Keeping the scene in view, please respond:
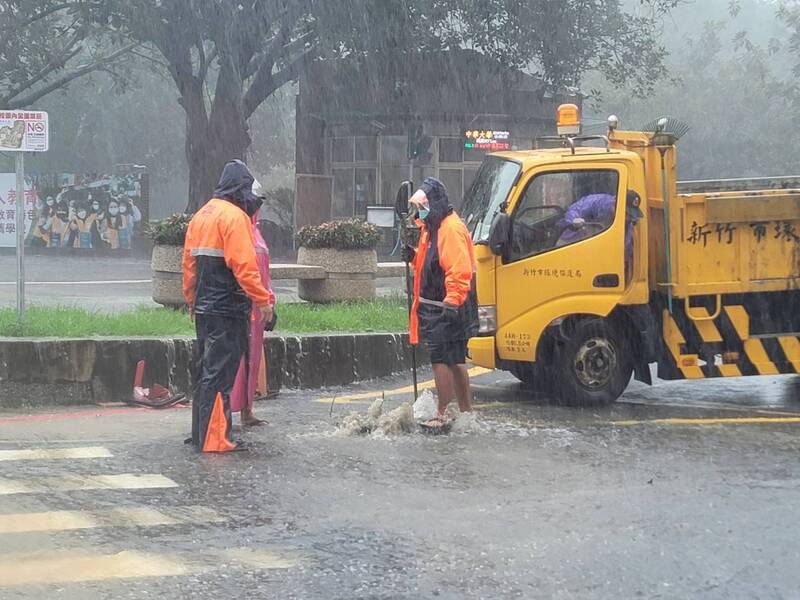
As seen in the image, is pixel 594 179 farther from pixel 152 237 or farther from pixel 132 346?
pixel 152 237

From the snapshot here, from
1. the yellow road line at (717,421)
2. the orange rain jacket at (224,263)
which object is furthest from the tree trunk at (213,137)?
the orange rain jacket at (224,263)

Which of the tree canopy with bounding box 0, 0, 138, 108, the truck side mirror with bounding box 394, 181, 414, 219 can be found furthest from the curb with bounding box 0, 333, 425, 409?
the tree canopy with bounding box 0, 0, 138, 108

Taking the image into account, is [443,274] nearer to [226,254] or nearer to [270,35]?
[226,254]

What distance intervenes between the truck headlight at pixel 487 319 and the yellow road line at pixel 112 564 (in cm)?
436

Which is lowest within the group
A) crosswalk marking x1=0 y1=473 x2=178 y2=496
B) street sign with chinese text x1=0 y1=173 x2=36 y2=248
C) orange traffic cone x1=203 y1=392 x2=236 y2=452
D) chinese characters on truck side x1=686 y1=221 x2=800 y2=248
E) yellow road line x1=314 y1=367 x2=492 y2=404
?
crosswalk marking x1=0 y1=473 x2=178 y2=496

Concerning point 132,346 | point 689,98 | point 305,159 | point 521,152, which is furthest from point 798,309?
point 689,98

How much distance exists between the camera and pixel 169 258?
40.3ft

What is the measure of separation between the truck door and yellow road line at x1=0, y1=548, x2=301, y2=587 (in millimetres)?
4415

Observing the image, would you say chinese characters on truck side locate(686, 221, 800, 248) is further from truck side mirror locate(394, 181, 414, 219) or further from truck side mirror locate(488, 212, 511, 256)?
truck side mirror locate(394, 181, 414, 219)

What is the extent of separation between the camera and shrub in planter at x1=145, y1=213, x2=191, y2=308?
40.4ft

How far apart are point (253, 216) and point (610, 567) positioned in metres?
3.85

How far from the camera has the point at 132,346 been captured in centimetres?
997

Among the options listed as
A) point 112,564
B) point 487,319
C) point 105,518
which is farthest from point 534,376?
point 112,564

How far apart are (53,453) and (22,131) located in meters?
3.68
